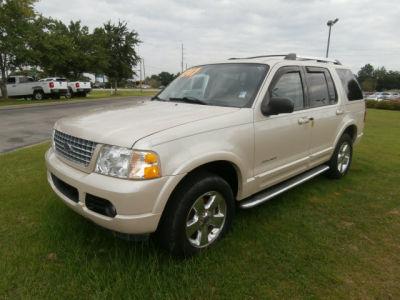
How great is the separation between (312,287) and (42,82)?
2530 cm

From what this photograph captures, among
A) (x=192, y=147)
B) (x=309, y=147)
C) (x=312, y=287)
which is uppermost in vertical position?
(x=192, y=147)

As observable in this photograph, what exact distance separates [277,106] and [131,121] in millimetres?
1426

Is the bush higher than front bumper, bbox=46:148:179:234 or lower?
lower

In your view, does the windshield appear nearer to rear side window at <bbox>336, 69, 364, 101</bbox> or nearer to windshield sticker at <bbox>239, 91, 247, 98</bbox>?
windshield sticker at <bbox>239, 91, 247, 98</bbox>

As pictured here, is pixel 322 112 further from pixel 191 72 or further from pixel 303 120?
pixel 191 72

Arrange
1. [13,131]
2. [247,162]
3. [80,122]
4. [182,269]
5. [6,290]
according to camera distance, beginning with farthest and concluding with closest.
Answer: [13,131] < [247,162] < [80,122] < [182,269] < [6,290]

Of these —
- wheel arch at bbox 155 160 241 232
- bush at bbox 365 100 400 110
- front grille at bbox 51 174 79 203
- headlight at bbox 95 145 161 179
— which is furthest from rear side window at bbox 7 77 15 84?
bush at bbox 365 100 400 110

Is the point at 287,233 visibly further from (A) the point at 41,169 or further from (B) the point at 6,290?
(A) the point at 41,169

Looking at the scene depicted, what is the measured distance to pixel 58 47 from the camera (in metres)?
28.4

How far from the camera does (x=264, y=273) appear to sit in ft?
9.44

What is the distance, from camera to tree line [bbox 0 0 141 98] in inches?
891

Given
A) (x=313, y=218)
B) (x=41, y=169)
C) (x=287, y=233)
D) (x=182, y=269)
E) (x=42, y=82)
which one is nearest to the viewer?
(x=182, y=269)

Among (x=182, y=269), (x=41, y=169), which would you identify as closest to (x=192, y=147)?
(x=182, y=269)

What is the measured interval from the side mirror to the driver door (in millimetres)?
68
